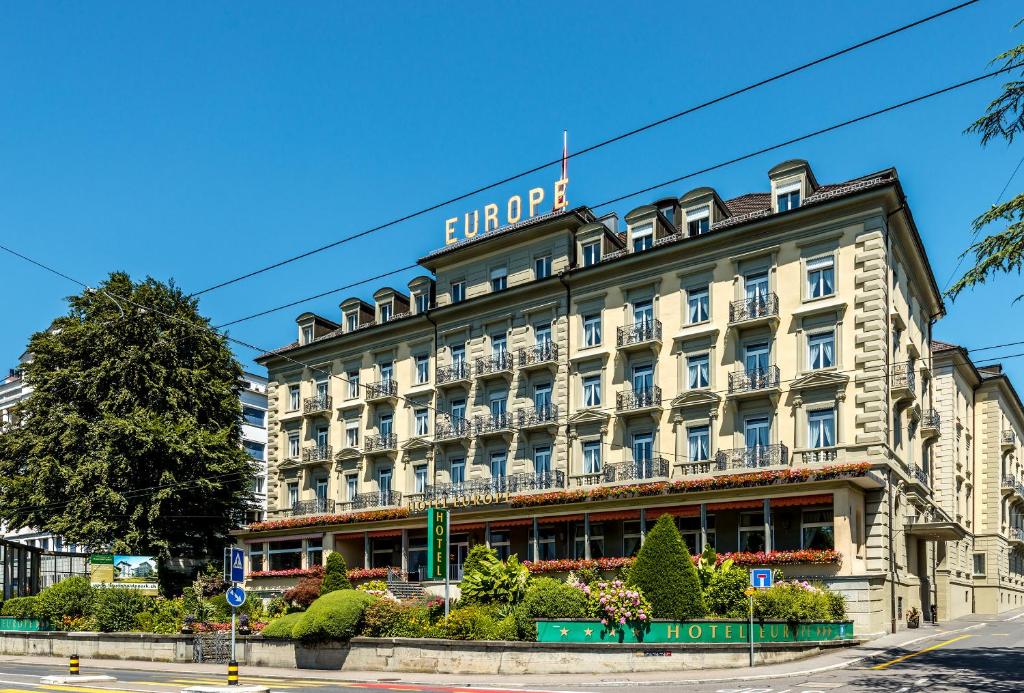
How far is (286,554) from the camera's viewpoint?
60656mm

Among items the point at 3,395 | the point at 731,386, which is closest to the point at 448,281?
the point at 731,386

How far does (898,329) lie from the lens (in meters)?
43.6

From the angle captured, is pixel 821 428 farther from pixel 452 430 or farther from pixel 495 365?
pixel 452 430

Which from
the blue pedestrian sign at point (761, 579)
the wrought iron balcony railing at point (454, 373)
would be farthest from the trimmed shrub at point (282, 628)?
the wrought iron balcony railing at point (454, 373)

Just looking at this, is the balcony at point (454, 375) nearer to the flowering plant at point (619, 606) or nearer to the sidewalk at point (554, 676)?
the sidewalk at point (554, 676)

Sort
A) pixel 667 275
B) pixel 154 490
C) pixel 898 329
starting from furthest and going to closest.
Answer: pixel 154 490, pixel 667 275, pixel 898 329

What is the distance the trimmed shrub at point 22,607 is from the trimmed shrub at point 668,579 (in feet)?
97.7

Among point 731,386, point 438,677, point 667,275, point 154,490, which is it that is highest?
point 667,275

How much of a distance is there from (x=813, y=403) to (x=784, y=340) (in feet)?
9.59

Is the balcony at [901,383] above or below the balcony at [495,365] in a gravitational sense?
below

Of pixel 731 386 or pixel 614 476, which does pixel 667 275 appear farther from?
pixel 614 476

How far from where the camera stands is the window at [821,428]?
41.1 metres

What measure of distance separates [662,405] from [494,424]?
9986 millimetres

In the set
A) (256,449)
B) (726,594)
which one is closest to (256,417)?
(256,449)
